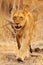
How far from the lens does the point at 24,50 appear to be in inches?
114

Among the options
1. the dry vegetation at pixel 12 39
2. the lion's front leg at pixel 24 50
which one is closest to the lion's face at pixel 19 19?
the lion's front leg at pixel 24 50

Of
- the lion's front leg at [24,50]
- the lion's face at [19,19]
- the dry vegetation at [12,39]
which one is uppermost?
the lion's face at [19,19]

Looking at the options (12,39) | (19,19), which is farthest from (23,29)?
(12,39)

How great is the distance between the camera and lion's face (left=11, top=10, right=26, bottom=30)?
2767 millimetres

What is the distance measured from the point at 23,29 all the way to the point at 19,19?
7.1 inches

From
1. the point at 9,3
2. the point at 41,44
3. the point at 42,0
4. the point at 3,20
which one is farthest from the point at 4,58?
the point at 42,0

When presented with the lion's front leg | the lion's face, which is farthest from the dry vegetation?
the lion's face

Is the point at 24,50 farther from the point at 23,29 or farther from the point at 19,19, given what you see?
the point at 19,19

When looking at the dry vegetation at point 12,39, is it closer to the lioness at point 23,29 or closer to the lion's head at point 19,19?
the lioness at point 23,29

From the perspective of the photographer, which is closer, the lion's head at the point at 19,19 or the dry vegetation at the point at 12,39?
the lion's head at the point at 19,19

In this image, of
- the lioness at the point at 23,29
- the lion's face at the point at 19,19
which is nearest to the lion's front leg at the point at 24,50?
the lioness at the point at 23,29

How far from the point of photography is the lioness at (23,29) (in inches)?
111

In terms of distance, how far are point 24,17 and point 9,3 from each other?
2124mm

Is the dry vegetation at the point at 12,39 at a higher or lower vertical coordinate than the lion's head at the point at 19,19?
lower
